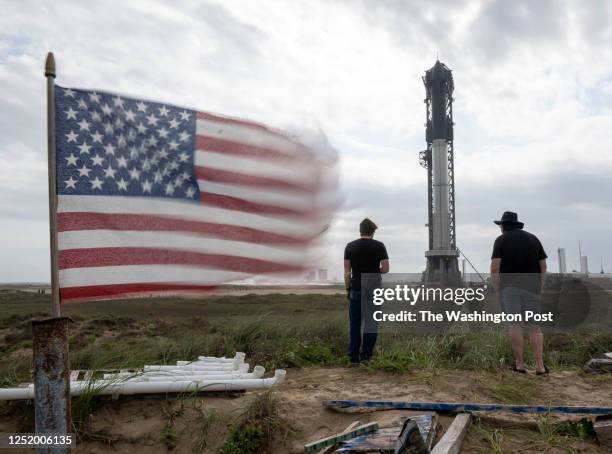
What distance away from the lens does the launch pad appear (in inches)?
1062

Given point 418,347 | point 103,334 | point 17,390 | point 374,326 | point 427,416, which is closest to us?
point 427,416

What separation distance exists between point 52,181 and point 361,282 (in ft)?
12.3

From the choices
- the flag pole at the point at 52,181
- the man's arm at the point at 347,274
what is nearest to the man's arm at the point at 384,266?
the man's arm at the point at 347,274

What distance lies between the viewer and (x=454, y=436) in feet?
13.6

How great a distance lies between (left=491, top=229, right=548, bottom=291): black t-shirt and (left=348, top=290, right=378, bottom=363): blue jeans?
1617mm

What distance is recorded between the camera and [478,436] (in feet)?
14.4

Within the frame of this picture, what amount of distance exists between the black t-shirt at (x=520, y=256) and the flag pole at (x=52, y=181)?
4.68 metres

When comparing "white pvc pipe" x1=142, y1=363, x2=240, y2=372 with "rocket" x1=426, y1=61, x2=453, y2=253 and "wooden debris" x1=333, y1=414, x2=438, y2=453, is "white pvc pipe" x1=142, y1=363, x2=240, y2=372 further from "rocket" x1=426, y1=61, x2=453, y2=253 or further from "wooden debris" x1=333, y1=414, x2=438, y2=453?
"rocket" x1=426, y1=61, x2=453, y2=253

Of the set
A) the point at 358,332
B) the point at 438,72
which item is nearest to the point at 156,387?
the point at 358,332

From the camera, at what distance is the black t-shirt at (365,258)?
665cm

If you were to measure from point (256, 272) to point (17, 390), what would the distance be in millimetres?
2411

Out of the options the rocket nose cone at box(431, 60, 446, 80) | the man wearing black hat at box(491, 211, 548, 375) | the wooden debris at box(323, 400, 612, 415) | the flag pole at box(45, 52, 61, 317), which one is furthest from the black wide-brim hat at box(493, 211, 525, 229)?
the rocket nose cone at box(431, 60, 446, 80)

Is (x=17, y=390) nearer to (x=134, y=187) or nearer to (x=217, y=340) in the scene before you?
(x=134, y=187)

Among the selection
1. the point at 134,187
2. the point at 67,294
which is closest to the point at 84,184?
the point at 134,187
